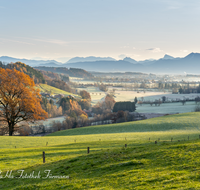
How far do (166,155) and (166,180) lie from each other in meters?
4.44

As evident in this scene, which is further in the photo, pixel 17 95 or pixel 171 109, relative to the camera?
pixel 171 109

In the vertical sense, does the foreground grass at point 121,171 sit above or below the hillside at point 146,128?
above

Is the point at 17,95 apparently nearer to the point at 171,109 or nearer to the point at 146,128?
the point at 146,128

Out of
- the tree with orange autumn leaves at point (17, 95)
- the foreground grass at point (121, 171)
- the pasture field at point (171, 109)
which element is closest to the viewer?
the foreground grass at point (121, 171)

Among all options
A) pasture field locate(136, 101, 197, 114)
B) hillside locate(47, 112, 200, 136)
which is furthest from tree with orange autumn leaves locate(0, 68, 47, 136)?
pasture field locate(136, 101, 197, 114)

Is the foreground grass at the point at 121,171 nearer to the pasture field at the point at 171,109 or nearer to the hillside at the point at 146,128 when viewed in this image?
the hillside at the point at 146,128

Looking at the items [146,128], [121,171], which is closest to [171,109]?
[146,128]

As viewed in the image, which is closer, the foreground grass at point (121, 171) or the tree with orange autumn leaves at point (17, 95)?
the foreground grass at point (121, 171)

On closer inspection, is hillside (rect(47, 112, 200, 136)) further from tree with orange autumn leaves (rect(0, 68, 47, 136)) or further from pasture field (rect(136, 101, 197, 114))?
pasture field (rect(136, 101, 197, 114))

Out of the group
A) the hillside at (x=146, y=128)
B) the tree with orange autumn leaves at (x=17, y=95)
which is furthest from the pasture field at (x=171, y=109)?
the tree with orange autumn leaves at (x=17, y=95)

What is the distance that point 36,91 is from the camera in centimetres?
3634

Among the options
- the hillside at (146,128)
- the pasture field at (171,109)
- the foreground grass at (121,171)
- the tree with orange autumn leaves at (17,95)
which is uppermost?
the tree with orange autumn leaves at (17,95)

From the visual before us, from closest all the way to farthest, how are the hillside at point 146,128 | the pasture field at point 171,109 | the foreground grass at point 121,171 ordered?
the foreground grass at point 121,171, the hillside at point 146,128, the pasture field at point 171,109

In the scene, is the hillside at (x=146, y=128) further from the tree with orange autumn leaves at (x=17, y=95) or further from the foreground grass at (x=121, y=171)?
the foreground grass at (x=121, y=171)
